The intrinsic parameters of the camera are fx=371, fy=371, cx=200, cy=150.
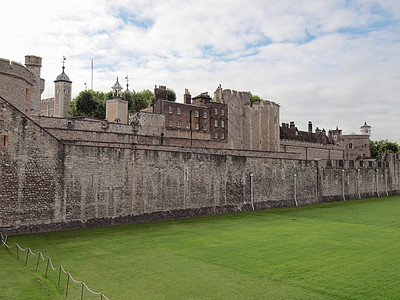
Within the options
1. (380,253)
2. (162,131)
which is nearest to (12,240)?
(380,253)

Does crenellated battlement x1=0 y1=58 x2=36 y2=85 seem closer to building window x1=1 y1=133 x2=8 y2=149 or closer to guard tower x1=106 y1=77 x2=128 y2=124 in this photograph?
building window x1=1 y1=133 x2=8 y2=149

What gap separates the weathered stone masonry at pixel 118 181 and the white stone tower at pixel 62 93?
61.2 metres

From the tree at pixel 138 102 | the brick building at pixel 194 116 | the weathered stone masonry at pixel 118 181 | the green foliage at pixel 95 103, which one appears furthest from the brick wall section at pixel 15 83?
the tree at pixel 138 102

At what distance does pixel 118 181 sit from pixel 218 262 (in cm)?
1025

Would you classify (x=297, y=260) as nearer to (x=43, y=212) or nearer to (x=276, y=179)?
(x=43, y=212)

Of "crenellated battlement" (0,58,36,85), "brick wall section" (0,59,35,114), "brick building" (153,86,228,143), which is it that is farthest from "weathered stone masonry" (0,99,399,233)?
"brick building" (153,86,228,143)

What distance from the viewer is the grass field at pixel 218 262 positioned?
404 inches

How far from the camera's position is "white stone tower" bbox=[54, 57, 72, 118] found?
266 feet

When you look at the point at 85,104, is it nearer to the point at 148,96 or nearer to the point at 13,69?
the point at 148,96

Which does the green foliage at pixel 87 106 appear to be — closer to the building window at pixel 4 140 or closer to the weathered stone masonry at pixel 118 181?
the weathered stone masonry at pixel 118 181

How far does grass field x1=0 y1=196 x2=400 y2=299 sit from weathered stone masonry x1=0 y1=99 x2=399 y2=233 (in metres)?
1.23

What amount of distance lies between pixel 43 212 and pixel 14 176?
7.44ft

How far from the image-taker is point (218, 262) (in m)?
13.3

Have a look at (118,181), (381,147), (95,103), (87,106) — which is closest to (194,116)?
(95,103)
